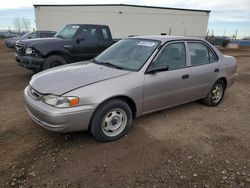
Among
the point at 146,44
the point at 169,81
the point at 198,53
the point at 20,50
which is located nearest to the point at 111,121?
the point at 169,81

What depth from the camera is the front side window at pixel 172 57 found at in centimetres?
413

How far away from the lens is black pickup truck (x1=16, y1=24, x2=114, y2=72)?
6891 mm

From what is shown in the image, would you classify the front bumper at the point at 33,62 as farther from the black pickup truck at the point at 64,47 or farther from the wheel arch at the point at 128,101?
the wheel arch at the point at 128,101

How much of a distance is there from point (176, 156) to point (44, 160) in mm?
1860

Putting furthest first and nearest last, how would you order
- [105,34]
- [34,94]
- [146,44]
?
[105,34] < [146,44] < [34,94]

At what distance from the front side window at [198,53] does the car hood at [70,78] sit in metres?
1.64

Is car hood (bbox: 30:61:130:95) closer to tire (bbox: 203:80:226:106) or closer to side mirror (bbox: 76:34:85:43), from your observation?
tire (bbox: 203:80:226:106)

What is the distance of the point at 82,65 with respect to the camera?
4422 mm

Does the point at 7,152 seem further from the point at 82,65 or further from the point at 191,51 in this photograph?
the point at 191,51

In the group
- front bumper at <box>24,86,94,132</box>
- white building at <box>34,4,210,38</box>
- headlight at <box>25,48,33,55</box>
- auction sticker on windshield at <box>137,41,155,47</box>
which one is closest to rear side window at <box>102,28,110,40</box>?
headlight at <box>25,48,33,55</box>

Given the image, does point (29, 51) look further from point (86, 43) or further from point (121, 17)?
point (121, 17)

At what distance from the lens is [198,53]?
488cm

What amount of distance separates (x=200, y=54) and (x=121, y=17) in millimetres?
22312

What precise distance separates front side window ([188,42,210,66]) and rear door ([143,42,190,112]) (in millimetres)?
232
